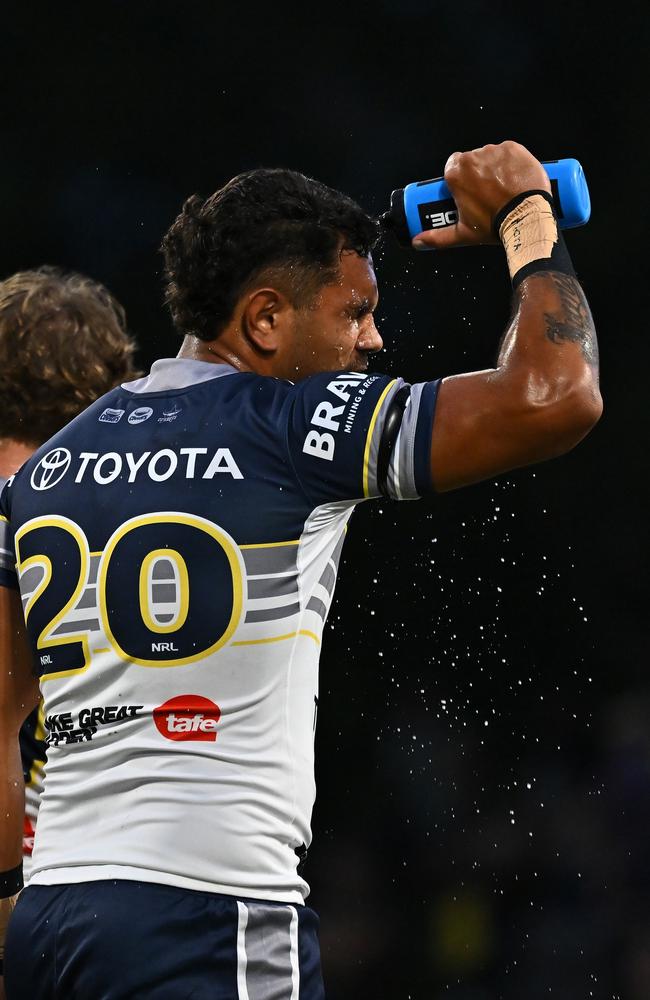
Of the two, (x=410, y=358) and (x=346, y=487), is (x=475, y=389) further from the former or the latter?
(x=410, y=358)

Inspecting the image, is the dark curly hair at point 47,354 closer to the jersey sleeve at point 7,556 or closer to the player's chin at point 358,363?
the jersey sleeve at point 7,556

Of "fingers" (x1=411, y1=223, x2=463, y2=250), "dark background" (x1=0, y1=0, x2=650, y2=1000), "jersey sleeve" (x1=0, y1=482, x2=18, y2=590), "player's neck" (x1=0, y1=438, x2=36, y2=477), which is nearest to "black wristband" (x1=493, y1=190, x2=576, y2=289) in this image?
"fingers" (x1=411, y1=223, x2=463, y2=250)

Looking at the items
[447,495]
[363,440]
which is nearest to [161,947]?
[363,440]

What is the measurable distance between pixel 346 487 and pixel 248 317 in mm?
423

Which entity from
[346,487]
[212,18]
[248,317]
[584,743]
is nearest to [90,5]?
[212,18]

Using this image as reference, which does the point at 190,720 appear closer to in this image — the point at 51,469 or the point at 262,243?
the point at 51,469

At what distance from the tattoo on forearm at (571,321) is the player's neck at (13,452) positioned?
116cm

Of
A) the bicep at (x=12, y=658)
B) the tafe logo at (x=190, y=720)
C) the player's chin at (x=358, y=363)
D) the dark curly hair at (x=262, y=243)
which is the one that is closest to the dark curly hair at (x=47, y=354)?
the dark curly hair at (x=262, y=243)

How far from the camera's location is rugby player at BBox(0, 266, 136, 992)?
7.95 feet

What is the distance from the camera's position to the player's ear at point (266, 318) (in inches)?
79.0

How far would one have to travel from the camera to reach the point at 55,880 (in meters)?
1.72

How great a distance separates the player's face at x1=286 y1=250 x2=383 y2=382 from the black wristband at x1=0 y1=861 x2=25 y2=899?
94 centimetres

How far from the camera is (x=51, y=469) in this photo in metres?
1.92

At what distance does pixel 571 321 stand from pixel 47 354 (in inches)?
44.5
